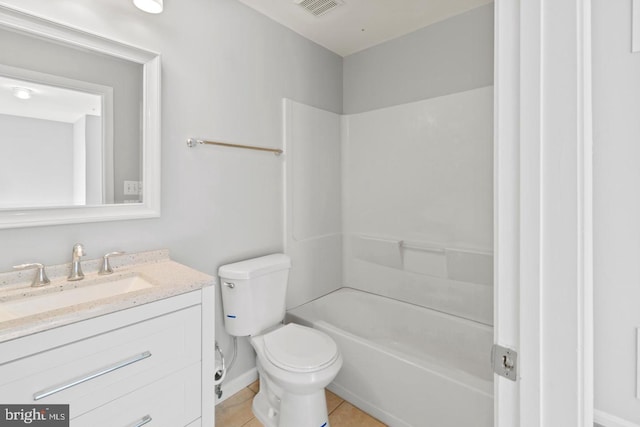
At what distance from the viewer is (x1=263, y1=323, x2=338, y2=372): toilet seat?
60.2 inches

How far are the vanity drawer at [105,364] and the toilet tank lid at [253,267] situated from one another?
1.66ft

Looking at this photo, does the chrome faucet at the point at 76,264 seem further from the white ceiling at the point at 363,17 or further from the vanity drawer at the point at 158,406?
the white ceiling at the point at 363,17

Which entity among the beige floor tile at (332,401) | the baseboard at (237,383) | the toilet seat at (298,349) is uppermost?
the toilet seat at (298,349)

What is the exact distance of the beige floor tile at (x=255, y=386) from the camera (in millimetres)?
2004

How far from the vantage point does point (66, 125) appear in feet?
4.49

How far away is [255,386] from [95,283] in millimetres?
1225

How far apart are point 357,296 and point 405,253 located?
56 centimetres

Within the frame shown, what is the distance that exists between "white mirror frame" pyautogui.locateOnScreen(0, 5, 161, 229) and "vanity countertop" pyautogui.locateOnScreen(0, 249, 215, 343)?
0.20m

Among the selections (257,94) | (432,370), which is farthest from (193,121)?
(432,370)

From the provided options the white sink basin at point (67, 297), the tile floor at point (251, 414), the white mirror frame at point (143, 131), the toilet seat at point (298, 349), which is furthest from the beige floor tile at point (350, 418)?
the white mirror frame at point (143, 131)

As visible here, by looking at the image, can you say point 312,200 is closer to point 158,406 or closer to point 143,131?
point 143,131
